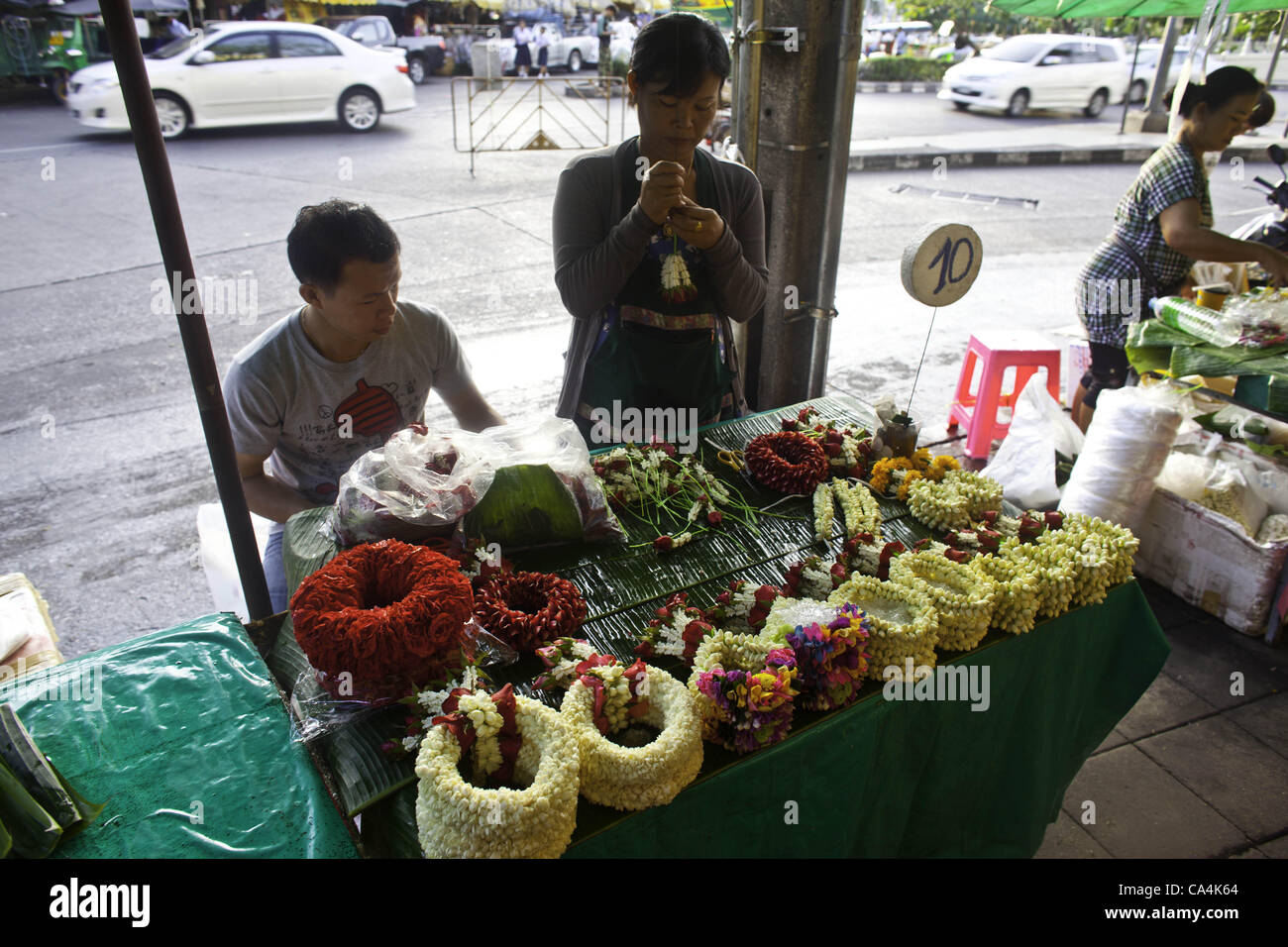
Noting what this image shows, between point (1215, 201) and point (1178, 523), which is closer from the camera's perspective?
point (1178, 523)

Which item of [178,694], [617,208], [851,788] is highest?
[617,208]

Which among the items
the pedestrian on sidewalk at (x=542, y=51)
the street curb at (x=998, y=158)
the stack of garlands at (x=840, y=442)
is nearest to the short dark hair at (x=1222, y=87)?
the stack of garlands at (x=840, y=442)

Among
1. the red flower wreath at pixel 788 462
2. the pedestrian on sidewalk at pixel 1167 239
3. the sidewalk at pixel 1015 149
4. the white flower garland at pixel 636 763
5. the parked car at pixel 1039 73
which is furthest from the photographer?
the parked car at pixel 1039 73

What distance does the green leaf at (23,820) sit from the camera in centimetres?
123

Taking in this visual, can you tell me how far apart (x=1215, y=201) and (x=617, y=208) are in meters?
10.5

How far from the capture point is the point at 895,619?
1762 mm

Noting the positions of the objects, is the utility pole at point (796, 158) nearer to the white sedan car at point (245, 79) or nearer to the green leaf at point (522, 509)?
the green leaf at point (522, 509)

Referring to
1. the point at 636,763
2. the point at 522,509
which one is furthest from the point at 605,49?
the point at 636,763

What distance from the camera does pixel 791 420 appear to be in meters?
2.67

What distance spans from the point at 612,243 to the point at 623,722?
51.3 inches

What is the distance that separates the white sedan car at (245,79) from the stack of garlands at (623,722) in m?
11.3
